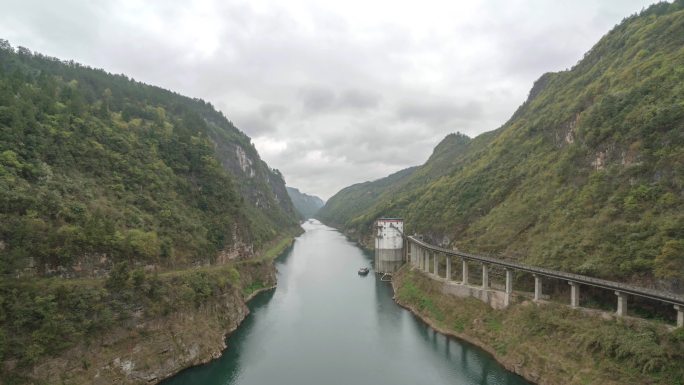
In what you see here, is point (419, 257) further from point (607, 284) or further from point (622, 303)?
point (622, 303)

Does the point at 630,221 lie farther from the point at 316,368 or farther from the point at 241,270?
the point at 241,270

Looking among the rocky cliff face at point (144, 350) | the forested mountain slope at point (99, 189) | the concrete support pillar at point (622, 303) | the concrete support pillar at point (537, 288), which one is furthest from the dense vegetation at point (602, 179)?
the forested mountain slope at point (99, 189)

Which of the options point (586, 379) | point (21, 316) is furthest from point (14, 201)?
point (586, 379)

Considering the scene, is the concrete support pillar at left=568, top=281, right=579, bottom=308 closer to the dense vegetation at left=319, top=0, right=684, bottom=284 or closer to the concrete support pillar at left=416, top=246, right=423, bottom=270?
the dense vegetation at left=319, top=0, right=684, bottom=284

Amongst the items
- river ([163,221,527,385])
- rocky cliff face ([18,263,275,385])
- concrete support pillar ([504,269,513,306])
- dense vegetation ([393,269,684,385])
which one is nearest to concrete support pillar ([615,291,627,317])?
dense vegetation ([393,269,684,385])

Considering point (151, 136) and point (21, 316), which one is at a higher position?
point (151, 136)

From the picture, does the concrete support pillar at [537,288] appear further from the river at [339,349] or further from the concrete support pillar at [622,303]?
the concrete support pillar at [622,303]
